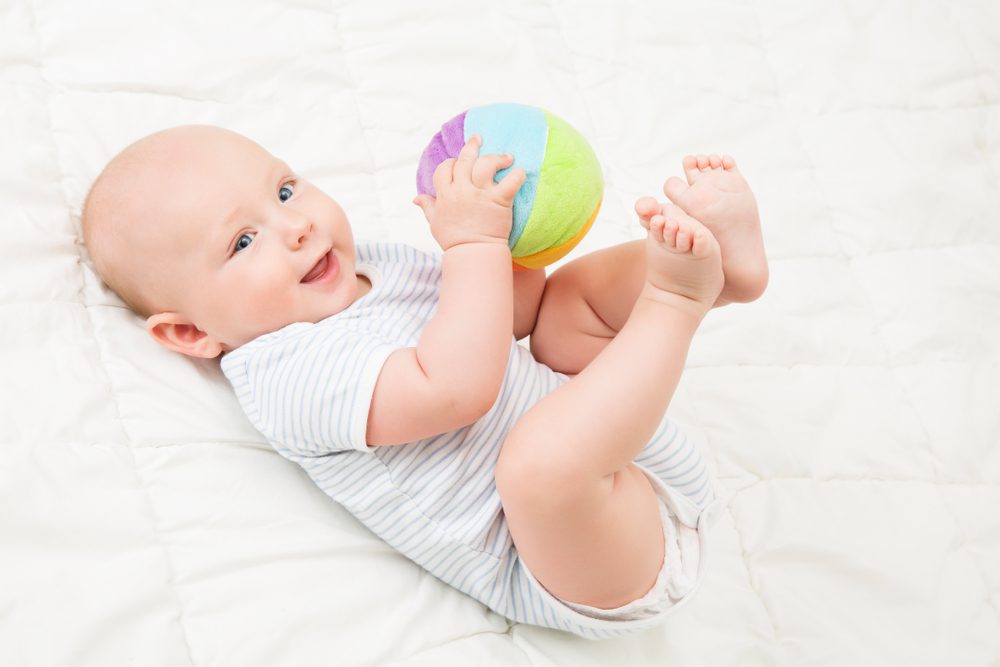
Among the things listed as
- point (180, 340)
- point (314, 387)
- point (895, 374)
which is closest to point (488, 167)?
point (314, 387)

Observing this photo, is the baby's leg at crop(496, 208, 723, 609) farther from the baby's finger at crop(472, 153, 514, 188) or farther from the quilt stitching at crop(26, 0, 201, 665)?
the quilt stitching at crop(26, 0, 201, 665)

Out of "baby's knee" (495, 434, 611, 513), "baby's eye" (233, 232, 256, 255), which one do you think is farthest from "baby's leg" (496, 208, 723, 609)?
"baby's eye" (233, 232, 256, 255)

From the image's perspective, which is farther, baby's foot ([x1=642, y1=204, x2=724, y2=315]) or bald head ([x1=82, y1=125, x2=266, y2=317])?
bald head ([x1=82, y1=125, x2=266, y2=317])

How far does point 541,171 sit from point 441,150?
0.13 metres

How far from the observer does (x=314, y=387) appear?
943 millimetres

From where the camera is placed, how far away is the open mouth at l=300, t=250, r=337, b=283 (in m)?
1.05

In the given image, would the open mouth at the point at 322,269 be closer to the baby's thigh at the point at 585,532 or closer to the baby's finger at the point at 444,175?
the baby's finger at the point at 444,175

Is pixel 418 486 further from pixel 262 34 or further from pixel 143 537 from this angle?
pixel 262 34

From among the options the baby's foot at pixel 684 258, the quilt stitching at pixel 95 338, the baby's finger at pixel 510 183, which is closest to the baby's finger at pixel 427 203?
the baby's finger at pixel 510 183

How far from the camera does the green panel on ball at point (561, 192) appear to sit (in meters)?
0.94

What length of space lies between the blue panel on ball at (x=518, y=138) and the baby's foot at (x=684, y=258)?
119 millimetres

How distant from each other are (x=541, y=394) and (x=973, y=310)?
0.71 metres

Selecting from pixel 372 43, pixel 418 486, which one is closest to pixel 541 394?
pixel 418 486

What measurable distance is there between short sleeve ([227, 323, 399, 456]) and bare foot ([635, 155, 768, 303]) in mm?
337
